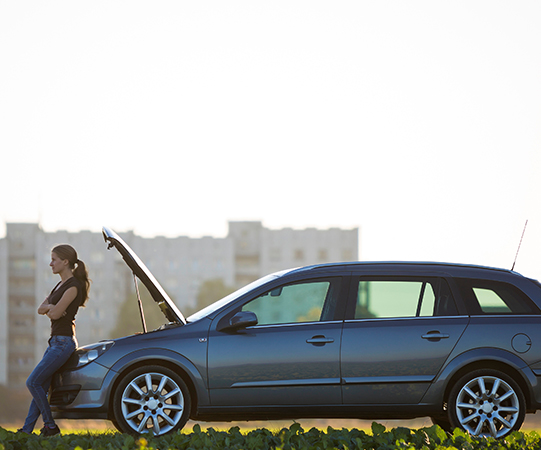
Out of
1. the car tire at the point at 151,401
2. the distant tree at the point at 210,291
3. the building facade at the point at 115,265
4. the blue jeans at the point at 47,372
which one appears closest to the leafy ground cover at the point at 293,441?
the car tire at the point at 151,401

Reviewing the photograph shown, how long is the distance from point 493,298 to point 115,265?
13468 cm

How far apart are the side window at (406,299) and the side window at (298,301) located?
0.91 feet

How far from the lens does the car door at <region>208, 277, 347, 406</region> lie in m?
7.16

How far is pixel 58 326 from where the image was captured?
7727 mm

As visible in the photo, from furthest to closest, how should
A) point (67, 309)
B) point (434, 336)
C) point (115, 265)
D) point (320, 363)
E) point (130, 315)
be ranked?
point (115, 265)
point (130, 315)
point (67, 309)
point (434, 336)
point (320, 363)

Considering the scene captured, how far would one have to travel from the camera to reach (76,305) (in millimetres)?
7824

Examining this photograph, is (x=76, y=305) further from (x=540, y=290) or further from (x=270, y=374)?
(x=540, y=290)

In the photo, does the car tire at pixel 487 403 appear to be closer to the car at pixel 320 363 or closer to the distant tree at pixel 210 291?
the car at pixel 320 363

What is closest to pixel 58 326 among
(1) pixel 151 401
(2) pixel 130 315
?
(1) pixel 151 401

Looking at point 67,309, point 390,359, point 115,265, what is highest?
A: point 115,265

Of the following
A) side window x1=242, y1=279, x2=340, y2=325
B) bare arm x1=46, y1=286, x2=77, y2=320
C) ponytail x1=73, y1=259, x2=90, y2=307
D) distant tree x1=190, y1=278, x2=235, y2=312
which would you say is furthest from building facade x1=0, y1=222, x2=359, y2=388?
side window x1=242, y1=279, x2=340, y2=325

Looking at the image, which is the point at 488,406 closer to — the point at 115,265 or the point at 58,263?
the point at 58,263

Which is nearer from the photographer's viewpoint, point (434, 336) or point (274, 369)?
point (274, 369)

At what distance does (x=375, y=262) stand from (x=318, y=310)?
735 mm
